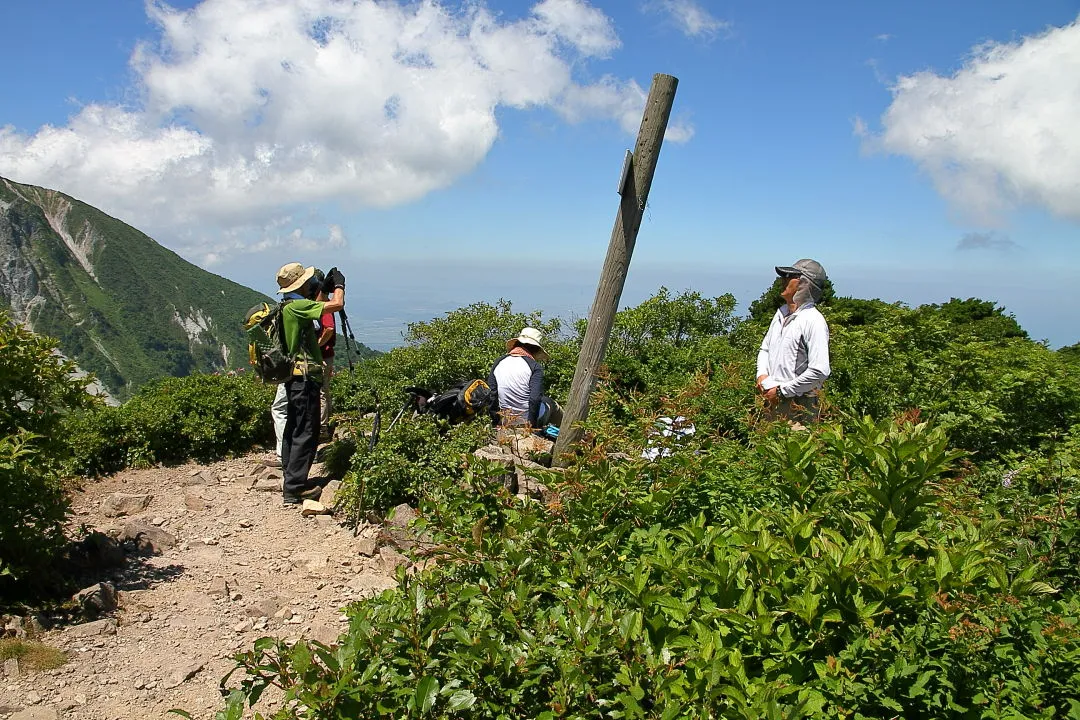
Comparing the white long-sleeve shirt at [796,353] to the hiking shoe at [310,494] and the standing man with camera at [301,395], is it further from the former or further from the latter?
the hiking shoe at [310,494]

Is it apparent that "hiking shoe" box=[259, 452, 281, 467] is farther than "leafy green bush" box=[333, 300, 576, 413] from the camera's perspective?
No

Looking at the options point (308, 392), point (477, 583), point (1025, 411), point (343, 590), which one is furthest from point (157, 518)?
point (1025, 411)

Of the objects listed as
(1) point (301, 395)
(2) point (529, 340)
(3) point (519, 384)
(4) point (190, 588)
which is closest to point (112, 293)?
(1) point (301, 395)

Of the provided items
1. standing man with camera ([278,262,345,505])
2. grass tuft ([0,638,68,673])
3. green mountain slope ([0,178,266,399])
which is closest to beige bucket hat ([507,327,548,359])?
standing man with camera ([278,262,345,505])

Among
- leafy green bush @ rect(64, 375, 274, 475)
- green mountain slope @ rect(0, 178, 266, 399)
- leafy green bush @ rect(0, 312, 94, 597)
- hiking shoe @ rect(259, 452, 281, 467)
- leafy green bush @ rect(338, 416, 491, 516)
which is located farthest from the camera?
green mountain slope @ rect(0, 178, 266, 399)

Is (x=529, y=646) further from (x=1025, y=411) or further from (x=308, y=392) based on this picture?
(x=1025, y=411)

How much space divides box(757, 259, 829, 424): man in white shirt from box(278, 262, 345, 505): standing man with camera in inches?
142

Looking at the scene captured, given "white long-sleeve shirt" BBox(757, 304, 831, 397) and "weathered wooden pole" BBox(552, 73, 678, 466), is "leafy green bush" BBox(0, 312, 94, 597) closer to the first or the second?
"weathered wooden pole" BBox(552, 73, 678, 466)

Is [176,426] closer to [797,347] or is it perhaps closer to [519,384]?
[519,384]

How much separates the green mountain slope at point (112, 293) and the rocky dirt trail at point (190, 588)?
100 metres

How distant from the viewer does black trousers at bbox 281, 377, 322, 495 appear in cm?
618

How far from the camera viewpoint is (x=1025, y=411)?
18.3ft

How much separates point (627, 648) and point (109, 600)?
3486mm

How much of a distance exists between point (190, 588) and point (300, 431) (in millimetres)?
1772
